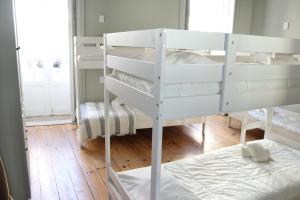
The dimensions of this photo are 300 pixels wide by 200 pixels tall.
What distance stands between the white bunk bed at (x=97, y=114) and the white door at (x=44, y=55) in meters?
0.56

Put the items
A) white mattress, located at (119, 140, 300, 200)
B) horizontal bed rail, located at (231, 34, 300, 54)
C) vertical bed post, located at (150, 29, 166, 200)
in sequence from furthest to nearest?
white mattress, located at (119, 140, 300, 200)
horizontal bed rail, located at (231, 34, 300, 54)
vertical bed post, located at (150, 29, 166, 200)

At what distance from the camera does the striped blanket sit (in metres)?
3.10

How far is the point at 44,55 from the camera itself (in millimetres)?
4121

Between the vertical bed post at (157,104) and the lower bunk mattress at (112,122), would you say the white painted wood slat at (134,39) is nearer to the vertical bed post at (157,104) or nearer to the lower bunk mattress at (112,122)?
the vertical bed post at (157,104)

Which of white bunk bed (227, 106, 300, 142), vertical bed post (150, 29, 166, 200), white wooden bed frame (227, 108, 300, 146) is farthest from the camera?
white bunk bed (227, 106, 300, 142)

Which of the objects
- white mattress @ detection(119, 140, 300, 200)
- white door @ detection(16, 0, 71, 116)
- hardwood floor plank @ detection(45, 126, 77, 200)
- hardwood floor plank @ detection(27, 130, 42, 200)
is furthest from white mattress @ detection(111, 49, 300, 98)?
white door @ detection(16, 0, 71, 116)

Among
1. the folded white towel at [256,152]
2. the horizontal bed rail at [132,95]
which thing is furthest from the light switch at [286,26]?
the horizontal bed rail at [132,95]

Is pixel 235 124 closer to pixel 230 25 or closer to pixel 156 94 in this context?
pixel 230 25

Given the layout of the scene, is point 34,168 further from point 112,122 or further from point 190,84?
point 190,84

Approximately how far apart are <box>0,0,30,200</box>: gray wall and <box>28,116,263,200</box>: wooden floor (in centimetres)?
30

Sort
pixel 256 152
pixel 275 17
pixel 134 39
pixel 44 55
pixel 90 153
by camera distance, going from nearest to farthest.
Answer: pixel 134 39, pixel 256 152, pixel 90 153, pixel 44 55, pixel 275 17

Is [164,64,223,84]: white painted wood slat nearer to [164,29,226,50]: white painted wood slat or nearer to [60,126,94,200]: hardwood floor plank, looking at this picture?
[164,29,226,50]: white painted wood slat

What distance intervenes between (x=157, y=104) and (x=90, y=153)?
2042 mm

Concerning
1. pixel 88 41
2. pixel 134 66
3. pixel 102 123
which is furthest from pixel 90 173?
pixel 88 41
